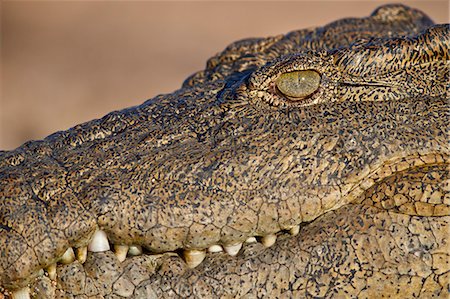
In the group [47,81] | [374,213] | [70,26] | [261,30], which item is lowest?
[374,213]

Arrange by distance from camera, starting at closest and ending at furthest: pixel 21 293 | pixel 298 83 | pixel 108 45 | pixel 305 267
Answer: pixel 21 293 < pixel 305 267 < pixel 298 83 < pixel 108 45

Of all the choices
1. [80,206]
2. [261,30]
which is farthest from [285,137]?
[261,30]

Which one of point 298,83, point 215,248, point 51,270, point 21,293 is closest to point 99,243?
point 51,270

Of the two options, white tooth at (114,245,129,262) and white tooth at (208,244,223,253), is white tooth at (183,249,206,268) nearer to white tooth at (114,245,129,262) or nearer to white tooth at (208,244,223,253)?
white tooth at (208,244,223,253)

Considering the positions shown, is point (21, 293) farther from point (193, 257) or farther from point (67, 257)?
point (193, 257)

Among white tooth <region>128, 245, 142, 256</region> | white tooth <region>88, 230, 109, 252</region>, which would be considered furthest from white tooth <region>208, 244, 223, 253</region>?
white tooth <region>88, 230, 109, 252</region>

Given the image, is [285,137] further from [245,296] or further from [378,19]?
[378,19]

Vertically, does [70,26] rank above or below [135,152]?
above
